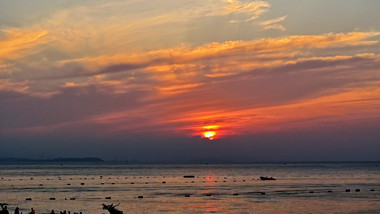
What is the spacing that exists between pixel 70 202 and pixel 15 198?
1428cm

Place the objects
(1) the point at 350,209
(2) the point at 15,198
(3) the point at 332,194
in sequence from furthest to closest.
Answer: (3) the point at 332,194 → (2) the point at 15,198 → (1) the point at 350,209

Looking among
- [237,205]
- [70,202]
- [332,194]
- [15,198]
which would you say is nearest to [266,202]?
[237,205]

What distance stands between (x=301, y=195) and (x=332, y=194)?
6791 millimetres

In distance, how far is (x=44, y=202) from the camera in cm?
8144

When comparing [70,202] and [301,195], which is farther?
[301,195]

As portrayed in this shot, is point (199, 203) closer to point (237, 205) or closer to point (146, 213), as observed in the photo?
point (237, 205)

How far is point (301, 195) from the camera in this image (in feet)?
304

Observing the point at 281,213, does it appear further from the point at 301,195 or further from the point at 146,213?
the point at 301,195

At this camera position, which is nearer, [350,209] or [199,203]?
[350,209]

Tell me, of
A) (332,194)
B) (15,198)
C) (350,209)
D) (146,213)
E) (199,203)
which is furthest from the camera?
(332,194)

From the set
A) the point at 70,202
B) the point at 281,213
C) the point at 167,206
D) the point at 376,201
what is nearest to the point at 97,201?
the point at 70,202

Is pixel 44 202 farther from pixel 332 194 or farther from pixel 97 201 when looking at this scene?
pixel 332 194

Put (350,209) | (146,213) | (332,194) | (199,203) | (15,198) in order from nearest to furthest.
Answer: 1. (146,213)
2. (350,209)
3. (199,203)
4. (15,198)
5. (332,194)

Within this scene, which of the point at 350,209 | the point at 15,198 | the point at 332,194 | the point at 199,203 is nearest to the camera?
the point at 350,209
